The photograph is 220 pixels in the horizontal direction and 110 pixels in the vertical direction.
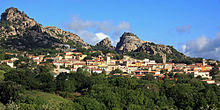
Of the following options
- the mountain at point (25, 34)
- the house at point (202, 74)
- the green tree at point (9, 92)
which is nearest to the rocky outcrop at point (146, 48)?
the mountain at point (25, 34)

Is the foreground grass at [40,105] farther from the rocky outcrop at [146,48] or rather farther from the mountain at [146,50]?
the rocky outcrop at [146,48]

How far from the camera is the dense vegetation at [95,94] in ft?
163

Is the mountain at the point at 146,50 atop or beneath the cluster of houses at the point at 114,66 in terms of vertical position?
atop

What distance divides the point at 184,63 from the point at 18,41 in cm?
6820

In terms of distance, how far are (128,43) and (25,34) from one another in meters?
49.9

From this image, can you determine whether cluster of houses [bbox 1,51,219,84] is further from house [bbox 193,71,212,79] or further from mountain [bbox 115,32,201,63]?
mountain [bbox 115,32,201,63]

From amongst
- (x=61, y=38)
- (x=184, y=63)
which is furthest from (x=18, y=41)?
(x=184, y=63)

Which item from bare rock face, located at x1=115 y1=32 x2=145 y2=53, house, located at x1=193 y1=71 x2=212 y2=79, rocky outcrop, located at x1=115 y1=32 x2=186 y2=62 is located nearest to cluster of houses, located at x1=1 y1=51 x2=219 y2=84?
house, located at x1=193 y1=71 x2=212 y2=79

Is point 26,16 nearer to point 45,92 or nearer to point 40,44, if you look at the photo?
point 40,44

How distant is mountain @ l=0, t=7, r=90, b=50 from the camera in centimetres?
13388

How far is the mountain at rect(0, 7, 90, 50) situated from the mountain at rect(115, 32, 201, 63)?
25381mm

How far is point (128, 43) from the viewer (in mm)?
160500

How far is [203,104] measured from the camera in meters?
56.1

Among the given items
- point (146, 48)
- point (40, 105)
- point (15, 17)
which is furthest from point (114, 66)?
point (15, 17)
